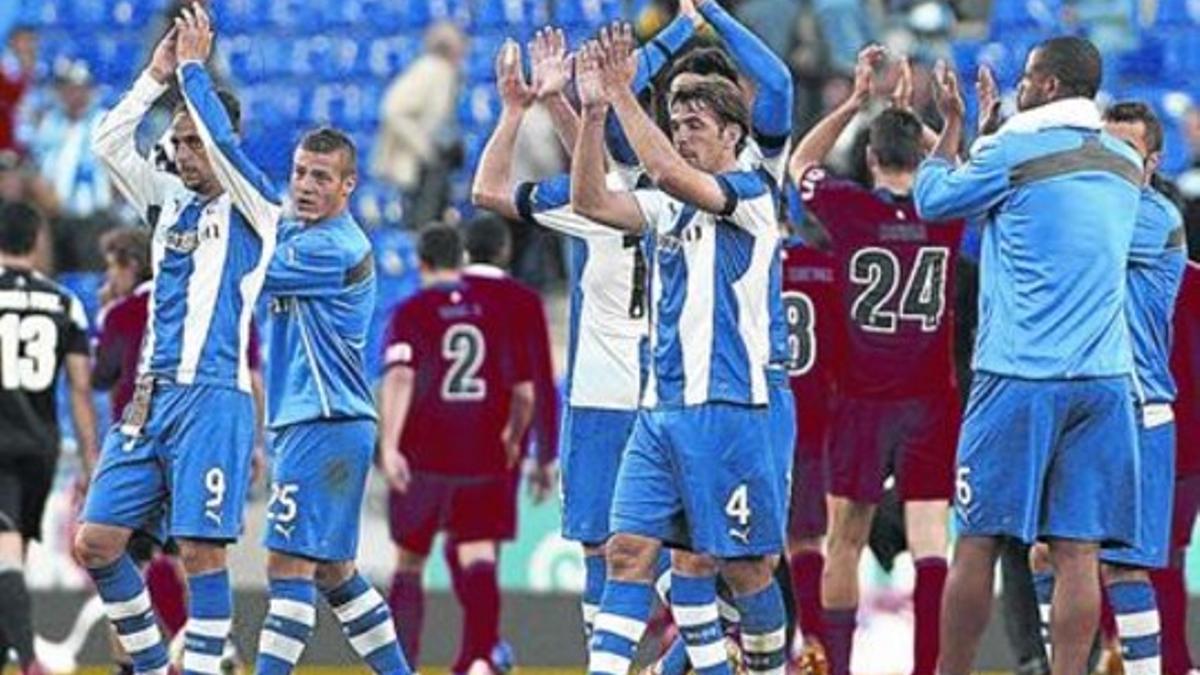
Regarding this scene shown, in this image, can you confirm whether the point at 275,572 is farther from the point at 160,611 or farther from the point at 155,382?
the point at 160,611

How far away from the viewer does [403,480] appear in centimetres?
1770

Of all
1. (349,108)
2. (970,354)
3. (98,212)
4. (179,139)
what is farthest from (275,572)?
(349,108)

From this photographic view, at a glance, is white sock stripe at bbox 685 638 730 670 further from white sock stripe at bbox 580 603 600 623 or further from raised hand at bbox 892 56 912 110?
raised hand at bbox 892 56 912 110

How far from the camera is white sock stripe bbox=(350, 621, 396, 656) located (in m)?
14.5

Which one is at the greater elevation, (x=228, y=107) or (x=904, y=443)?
(x=228, y=107)

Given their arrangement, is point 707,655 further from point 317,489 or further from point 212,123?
point 212,123

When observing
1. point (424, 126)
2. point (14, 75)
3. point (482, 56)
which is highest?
point (482, 56)

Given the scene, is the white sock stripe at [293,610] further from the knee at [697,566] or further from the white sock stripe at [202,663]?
the knee at [697,566]

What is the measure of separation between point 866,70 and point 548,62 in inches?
61.1

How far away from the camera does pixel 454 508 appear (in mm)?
17938

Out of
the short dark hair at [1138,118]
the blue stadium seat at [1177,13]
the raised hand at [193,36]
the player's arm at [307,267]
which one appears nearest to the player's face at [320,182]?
the player's arm at [307,267]

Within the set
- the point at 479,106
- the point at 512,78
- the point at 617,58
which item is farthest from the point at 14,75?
the point at 617,58

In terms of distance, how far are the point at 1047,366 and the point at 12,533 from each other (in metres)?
5.59

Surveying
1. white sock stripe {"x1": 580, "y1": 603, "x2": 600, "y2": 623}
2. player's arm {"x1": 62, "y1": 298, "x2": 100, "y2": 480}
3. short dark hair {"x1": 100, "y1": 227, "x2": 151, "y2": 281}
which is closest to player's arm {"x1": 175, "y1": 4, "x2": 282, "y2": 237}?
white sock stripe {"x1": 580, "y1": 603, "x2": 600, "y2": 623}
